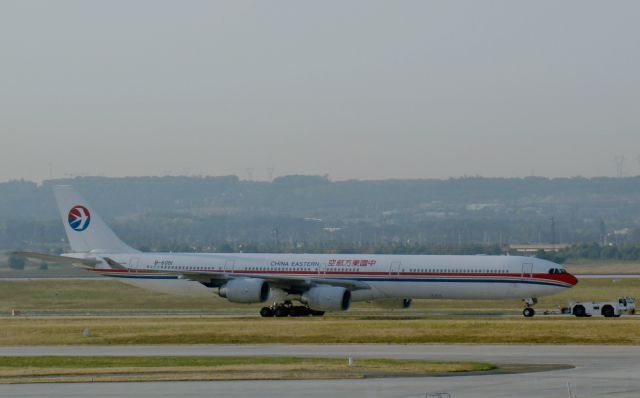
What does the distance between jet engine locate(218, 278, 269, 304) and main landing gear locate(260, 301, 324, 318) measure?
71cm

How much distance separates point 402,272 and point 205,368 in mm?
33251

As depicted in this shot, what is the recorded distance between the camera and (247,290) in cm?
7631

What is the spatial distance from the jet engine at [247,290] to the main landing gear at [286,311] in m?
0.71

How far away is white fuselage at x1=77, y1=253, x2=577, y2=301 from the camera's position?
7525 centimetres

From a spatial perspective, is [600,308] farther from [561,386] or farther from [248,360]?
[561,386]

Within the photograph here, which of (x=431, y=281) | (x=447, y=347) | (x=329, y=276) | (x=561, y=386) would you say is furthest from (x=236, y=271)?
(x=561, y=386)

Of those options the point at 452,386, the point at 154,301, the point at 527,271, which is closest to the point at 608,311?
the point at 527,271

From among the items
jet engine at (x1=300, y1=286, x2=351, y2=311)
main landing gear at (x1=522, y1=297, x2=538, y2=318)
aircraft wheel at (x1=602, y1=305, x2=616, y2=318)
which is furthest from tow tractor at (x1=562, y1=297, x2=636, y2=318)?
jet engine at (x1=300, y1=286, x2=351, y2=311)

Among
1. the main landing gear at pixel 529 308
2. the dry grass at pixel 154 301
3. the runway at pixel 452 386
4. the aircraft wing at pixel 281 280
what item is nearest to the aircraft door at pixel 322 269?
the aircraft wing at pixel 281 280

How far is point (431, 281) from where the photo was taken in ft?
247

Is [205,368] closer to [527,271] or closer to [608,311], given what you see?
[608,311]

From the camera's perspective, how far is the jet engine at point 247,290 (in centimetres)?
7625

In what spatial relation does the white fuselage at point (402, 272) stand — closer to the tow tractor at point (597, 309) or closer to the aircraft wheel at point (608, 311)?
the tow tractor at point (597, 309)

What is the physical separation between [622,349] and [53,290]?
208ft
